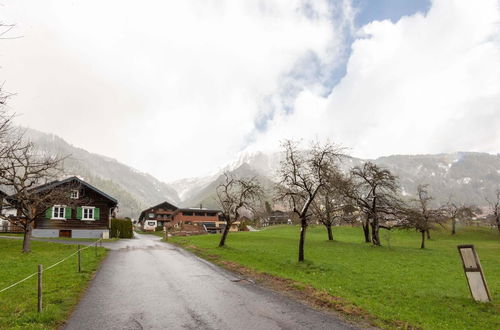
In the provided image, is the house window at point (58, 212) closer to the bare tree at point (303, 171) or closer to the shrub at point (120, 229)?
the shrub at point (120, 229)

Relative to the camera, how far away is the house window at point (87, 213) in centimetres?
5353

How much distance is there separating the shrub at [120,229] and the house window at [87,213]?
7.07 metres

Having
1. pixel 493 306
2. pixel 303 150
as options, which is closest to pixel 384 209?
pixel 303 150

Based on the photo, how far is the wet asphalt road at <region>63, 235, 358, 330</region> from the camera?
32.0 ft

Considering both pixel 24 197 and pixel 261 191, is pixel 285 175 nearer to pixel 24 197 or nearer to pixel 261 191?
pixel 261 191

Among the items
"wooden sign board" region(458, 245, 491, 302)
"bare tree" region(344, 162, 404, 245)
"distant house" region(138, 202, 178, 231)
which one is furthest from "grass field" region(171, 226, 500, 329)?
"distant house" region(138, 202, 178, 231)

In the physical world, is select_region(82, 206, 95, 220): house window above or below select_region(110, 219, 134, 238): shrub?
above

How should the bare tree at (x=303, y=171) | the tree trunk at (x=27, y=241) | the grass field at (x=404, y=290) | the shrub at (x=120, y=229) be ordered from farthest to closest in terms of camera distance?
the shrub at (x=120, y=229), the tree trunk at (x=27, y=241), the bare tree at (x=303, y=171), the grass field at (x=404, y=290)

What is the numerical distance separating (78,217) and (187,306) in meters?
49.4

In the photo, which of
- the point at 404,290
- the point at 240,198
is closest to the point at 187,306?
the point at 404,290

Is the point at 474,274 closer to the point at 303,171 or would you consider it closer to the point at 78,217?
the point at 303,171

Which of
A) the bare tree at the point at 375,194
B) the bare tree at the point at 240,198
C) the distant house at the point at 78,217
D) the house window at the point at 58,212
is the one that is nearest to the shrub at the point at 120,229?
the distant house at the point at 78,217

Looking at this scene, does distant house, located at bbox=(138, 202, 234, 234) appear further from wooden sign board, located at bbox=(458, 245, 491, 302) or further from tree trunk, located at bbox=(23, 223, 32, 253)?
wooden sign board, located at bbox=(458, 245, 491, 302)

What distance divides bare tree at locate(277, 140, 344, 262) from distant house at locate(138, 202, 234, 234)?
69.9 m
